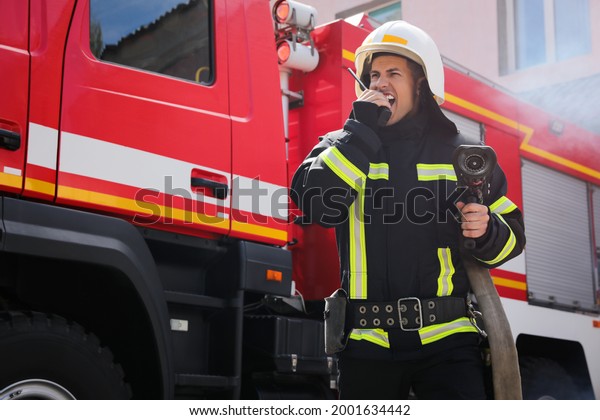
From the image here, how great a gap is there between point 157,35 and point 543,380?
3250 mm

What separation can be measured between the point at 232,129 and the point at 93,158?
681 millimetres

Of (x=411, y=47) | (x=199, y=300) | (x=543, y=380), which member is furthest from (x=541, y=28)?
(x=411, y=47)

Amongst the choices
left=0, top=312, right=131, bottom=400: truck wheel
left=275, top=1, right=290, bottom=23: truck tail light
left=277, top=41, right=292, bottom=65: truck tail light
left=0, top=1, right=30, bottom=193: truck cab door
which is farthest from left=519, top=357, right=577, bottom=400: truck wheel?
left=0, top=1, right=30, bottom=193: truck cab door

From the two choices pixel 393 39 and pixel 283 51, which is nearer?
pixel 393 39

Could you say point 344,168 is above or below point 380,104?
below

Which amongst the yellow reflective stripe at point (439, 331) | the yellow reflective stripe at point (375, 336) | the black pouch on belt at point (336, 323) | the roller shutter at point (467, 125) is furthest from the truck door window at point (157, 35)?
the roller shutter at point (467, 125)

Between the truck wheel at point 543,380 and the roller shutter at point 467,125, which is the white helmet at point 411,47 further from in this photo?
the truck wheel at point 543,380

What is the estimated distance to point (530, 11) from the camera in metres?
10.7

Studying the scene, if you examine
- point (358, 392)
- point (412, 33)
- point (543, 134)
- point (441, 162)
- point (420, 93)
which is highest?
point (543, 134)

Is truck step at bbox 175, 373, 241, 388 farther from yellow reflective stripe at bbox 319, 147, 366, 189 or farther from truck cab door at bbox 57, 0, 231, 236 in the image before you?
yellow reflective stripe at bbox 319, 147, 366, 189

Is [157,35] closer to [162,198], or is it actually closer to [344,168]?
[162,198]

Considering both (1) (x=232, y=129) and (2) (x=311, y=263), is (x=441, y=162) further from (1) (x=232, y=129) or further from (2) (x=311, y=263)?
(2) (x=311, y=263)

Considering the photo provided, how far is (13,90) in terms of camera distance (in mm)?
2857

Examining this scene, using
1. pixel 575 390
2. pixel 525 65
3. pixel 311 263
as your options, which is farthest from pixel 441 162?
pixel 525 65
